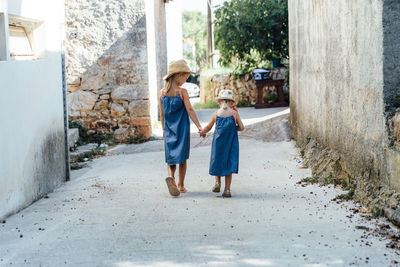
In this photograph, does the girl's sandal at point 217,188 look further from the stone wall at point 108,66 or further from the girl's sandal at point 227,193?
the stone wall at point 108,66

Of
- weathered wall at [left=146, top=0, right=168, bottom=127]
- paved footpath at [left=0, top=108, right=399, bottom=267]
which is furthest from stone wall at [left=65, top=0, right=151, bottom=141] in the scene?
paved footpath at [left=0, top=108, right=399, bottom=267]

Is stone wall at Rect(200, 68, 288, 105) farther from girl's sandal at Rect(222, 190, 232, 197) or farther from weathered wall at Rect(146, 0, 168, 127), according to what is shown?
girl's sandal at Rect(222, 190, 232, 197)

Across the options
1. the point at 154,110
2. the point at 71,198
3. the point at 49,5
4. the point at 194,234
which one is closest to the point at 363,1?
the point at 194,234

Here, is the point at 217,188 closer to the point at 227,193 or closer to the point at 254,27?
the point at 227,193

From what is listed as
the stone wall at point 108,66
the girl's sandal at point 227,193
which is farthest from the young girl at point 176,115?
the stone wall at point 108,66

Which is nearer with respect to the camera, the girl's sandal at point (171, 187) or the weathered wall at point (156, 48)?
the girl's sandal at point (171, 187)

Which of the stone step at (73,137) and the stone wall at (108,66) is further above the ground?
the stone wall at (108,66)

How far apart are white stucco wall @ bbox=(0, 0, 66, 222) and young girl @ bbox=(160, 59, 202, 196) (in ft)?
4.88

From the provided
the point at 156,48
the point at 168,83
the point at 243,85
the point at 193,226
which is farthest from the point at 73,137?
the point at 243,85

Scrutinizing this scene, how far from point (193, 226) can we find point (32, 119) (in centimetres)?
253

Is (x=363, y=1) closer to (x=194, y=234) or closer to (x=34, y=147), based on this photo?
(x=194, y=234)

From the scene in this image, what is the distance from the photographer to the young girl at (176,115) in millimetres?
6098

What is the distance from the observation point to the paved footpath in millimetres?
3904

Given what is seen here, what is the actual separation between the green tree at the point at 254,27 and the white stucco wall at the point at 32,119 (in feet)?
27.7
